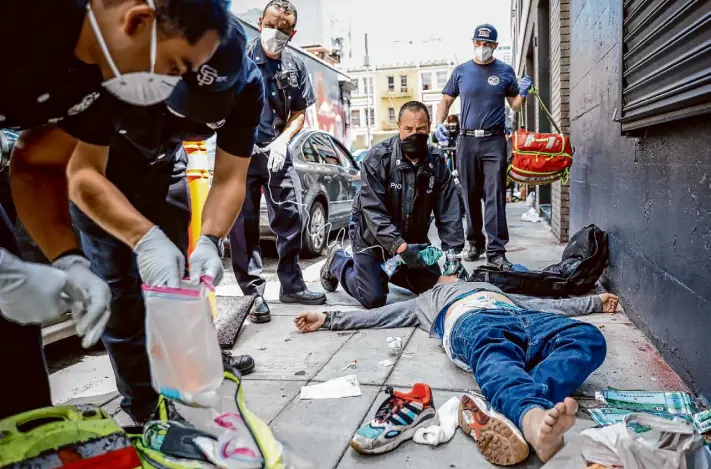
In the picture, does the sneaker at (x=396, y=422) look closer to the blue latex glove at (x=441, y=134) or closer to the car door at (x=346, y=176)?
the blue latex glove at (x=441, y=134)

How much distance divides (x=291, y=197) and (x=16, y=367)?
2.90m

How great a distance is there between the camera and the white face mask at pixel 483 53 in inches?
219

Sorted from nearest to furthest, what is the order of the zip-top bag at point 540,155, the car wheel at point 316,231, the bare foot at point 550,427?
the bare foot at point 550,427, the zip-top bag at point 540,155, the car wheel at point 316,231

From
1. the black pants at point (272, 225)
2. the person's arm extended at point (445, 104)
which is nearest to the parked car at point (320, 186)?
the person's arm extended at point (445, 104)

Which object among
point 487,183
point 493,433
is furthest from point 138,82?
point 487,183

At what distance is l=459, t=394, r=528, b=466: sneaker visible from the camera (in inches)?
73.1

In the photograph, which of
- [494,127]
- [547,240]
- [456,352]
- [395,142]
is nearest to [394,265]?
[395,142]

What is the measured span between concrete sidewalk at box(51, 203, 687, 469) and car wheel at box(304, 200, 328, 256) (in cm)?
269

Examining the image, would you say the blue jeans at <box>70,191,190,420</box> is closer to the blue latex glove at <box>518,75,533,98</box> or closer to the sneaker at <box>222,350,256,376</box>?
the sneaker at <box>222,350,256,376</box>

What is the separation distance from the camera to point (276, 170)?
4180 mm

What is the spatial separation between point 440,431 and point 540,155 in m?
3.52

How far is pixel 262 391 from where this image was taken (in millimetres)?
2705

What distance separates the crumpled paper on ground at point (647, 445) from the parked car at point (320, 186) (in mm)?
4819

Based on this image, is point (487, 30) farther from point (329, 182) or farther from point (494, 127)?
point (329, 182)
